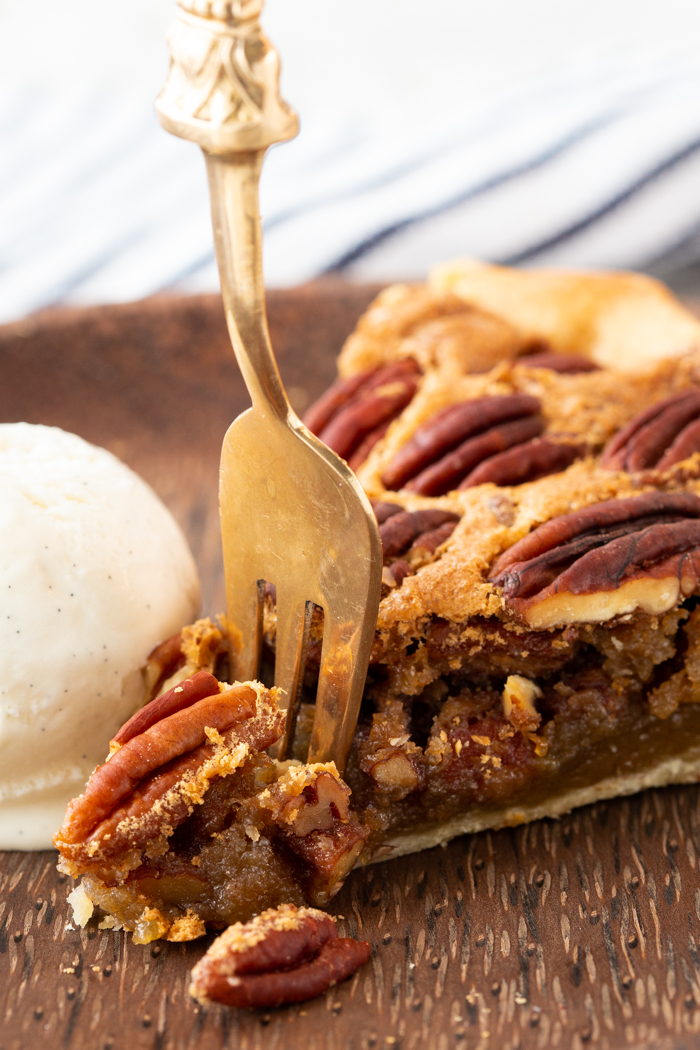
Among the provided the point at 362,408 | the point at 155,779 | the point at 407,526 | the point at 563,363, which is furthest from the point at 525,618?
the point at 563,363

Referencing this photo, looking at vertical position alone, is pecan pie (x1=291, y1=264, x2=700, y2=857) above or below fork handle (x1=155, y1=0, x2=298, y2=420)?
below

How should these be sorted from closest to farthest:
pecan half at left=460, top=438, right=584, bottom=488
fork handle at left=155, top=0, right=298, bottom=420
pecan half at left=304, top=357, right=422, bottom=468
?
fork handle at left=155, top=0, right=298, bottom=420 → pecan half at left=460, top=438, right=584, bottom=488 → pecan half at left=304, top=357, right=422, bottom=468

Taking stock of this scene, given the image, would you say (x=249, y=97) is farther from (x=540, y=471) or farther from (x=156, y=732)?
(x=540, y=471)

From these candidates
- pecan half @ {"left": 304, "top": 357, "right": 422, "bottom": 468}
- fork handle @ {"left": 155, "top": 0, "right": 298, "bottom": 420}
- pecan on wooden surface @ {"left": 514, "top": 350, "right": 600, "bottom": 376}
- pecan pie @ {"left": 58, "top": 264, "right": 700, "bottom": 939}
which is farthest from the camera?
pecan on wooden surface @ {"left": 514, "top": 350, "right": 600, "bottom": 376}

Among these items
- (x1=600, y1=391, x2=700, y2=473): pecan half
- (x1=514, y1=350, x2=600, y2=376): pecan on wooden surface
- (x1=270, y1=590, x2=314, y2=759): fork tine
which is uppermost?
(x1=514, y1=350, x2=600, y2=376): pecan on wooden surface

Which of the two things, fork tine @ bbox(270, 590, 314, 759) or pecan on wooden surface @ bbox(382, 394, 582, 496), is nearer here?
fork tine @ bbox(270, 590, 314, 759)

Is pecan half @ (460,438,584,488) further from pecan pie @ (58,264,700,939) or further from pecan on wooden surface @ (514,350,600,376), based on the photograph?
pecan on wooden surface @ (514,350,600,376)

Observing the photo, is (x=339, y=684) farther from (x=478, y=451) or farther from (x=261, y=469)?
(x=478, y=451)

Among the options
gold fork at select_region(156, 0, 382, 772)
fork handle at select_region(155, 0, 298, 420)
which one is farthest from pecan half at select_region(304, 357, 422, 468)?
fork handle at select_region(155, 0, 298, 420)
